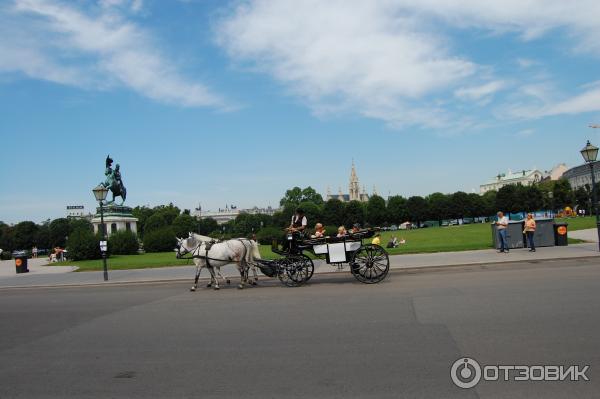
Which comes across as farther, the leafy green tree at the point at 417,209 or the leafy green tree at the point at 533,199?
the leafy green tree at the point at 417,209

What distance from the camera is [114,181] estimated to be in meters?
47.2

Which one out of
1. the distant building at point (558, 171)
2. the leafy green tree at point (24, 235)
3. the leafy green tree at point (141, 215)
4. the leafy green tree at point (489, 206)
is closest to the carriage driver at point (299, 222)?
the leafy green tree at point (141, 215)

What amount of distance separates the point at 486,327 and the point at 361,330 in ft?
6.55

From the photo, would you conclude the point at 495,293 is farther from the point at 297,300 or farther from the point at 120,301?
the point at 120,301

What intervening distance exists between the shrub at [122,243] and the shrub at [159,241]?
3272mm

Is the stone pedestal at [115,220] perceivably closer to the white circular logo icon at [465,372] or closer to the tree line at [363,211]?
the white circular logo icon at [465,372]

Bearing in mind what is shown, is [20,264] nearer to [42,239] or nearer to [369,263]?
[369,263]

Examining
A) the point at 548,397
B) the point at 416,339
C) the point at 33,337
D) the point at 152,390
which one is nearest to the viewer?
the point at 548,397

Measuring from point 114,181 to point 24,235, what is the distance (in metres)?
84.2

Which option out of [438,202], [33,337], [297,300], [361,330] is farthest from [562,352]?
[438,202]

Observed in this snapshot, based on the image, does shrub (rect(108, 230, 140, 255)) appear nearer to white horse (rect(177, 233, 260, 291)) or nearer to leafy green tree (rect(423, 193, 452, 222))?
white horse (rect(177, 233, 260, 291))

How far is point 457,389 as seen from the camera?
17.6 feet

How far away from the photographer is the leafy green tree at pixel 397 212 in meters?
128

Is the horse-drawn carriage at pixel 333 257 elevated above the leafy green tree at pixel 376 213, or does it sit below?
below
